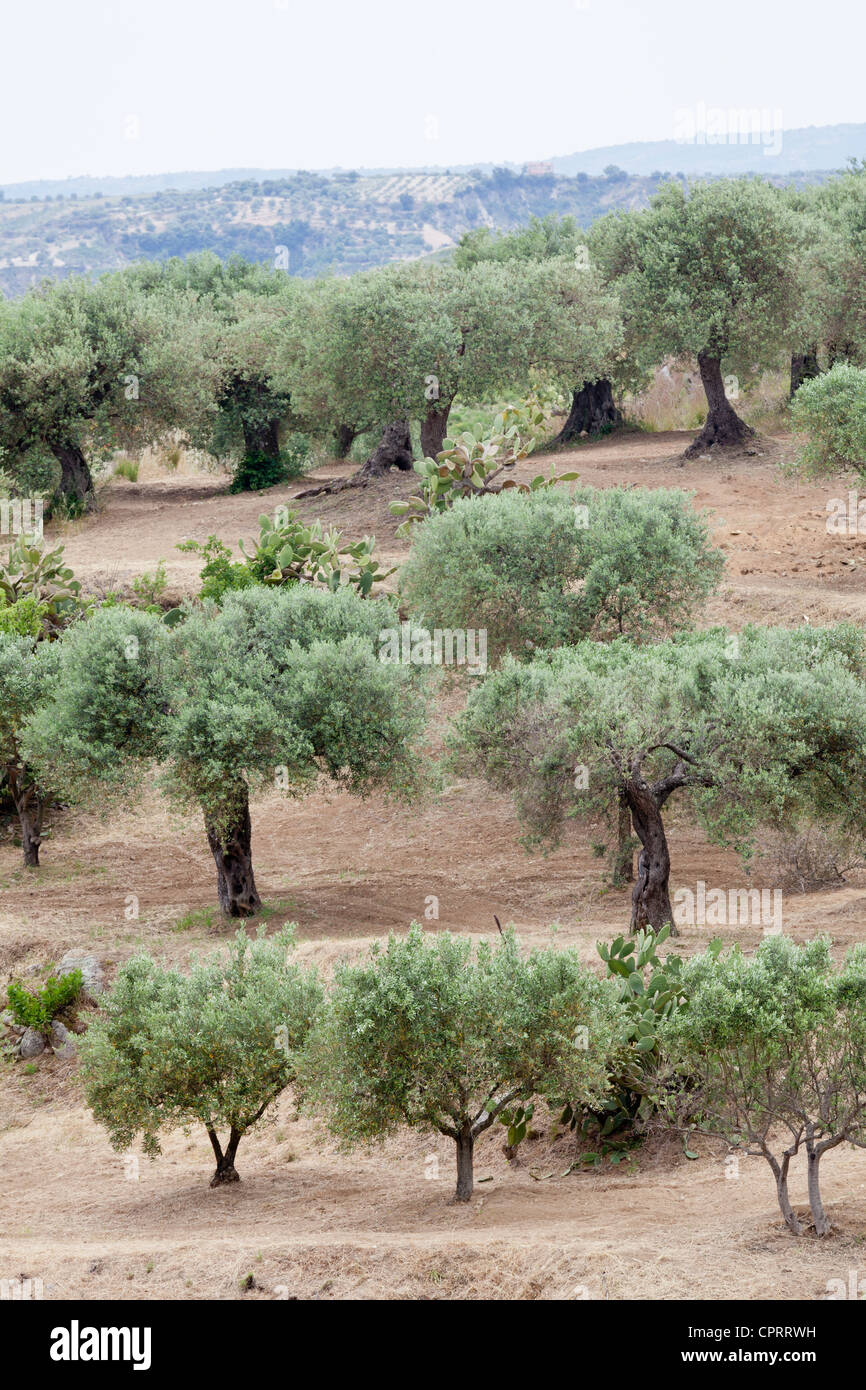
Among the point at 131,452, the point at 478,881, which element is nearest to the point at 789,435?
the point at 131,452

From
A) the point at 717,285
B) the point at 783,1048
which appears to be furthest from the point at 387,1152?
the point at 717,285

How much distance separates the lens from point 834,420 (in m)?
27.1

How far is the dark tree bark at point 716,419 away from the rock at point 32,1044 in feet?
76.5

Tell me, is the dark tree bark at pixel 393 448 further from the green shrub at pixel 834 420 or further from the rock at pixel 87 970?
the rock at pixel 87 970

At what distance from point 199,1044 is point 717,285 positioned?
87.7 ft

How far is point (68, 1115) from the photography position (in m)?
15.8

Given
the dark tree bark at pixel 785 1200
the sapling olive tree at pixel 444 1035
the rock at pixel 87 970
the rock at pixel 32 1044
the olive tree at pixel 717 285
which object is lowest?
the rock at pixel 32 1044

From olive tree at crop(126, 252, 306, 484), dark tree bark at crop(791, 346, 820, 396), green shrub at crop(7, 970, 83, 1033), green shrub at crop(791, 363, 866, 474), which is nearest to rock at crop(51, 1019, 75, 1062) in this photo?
green shrub at crop(7, 970, 83, 1033)

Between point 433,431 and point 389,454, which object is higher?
point 433,431

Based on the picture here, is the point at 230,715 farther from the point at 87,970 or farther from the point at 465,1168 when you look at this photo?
the point at 465,1168

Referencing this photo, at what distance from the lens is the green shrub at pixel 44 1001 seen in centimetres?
1670

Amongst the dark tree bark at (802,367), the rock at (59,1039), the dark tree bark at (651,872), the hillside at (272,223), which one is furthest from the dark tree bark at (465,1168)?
the hillside at (272,223)
